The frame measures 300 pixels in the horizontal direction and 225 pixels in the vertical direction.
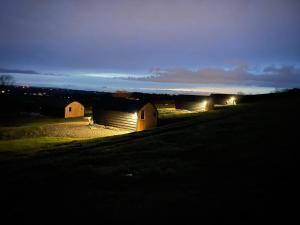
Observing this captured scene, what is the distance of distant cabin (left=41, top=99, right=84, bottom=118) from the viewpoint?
57688 mm

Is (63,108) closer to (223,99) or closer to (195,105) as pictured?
(195,105)

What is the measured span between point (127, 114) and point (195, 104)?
32.4 meters

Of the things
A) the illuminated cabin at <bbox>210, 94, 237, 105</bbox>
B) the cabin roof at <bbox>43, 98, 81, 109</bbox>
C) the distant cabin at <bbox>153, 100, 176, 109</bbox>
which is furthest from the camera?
the distant cabin at <bbox>153, 100, 176, 109</bbox>

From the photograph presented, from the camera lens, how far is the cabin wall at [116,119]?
38.2m

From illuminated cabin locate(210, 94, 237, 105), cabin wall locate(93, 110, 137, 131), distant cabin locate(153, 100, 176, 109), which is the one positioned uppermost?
illuminated cabin locate(210, 94, 237, 105)

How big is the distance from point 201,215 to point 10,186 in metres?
7.78

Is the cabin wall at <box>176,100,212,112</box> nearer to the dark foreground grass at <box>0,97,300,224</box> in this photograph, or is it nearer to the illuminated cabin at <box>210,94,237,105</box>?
the illuminated cabin at <box>210,94,237,105</box>

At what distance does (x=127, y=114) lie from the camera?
3884 centimetres

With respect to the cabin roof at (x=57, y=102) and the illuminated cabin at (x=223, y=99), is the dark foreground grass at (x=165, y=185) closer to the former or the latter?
the cabin roof at (x=57, y=102)

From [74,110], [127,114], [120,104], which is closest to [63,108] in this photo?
[74,110]

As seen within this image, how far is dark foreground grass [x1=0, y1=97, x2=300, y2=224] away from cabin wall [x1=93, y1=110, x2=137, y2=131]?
908 inches

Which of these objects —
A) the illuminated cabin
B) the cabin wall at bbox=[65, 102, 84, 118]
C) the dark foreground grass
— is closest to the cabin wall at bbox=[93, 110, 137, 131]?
the cabin wall at bbox=[65, 102, 84, 118]

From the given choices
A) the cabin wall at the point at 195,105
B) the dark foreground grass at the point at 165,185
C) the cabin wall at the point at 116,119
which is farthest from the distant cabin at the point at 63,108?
the dark foreground grass at the point at 165,185

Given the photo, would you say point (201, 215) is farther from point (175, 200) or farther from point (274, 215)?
point (274, 215)
